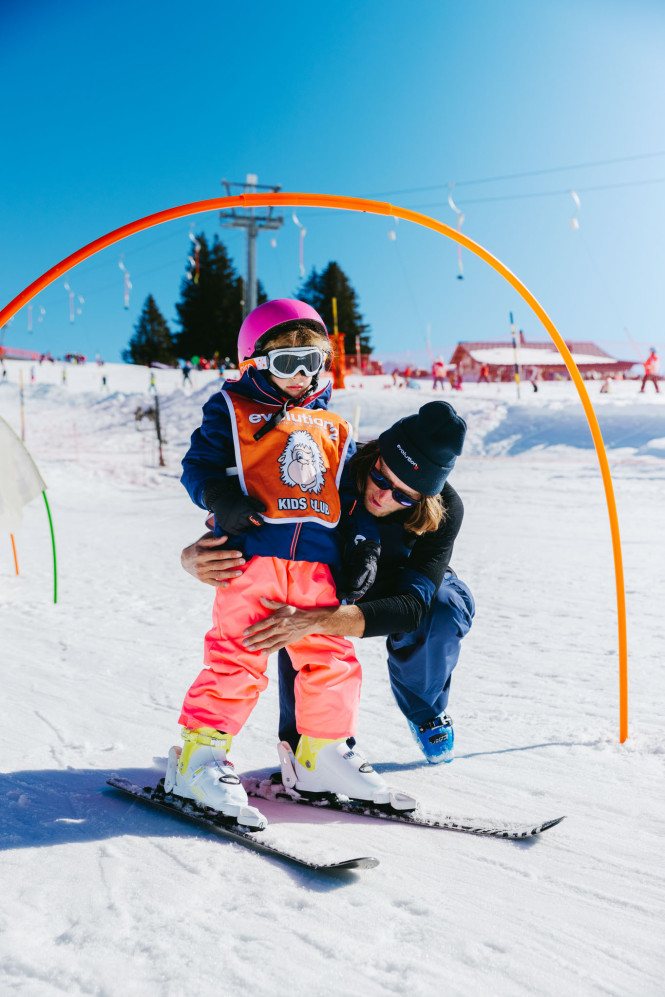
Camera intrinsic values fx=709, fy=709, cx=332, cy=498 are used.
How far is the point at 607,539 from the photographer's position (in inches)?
264

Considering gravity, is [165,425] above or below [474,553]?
above

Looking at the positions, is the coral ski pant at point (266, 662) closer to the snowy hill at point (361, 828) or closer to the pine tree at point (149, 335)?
the snowy hill at point (361, 828)

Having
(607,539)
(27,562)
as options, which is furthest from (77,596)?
(607,539)

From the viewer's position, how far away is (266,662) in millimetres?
1929

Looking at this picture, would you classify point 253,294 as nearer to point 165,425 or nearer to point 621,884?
point 165,425

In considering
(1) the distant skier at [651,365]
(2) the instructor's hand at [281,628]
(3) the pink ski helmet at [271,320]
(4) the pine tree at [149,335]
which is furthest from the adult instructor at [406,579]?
(4) the pine tree at [149,335]

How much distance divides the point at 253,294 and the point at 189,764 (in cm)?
2007

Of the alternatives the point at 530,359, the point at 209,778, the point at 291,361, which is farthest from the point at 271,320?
the point at 530,359

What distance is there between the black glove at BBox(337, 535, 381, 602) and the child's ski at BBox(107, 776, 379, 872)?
646 mm

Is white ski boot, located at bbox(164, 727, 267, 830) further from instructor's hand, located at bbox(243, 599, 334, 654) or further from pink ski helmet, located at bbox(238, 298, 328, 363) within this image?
pink ski helmet, located at bbox(238, 298, 328, 363)

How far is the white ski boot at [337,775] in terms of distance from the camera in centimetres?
198

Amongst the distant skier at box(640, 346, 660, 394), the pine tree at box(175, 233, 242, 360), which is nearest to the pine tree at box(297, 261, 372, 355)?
the pine tree at box(175, 233, 242, 360)

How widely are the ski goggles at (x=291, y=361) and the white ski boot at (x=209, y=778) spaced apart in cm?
103

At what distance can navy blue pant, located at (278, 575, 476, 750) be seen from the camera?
7.37 ft
